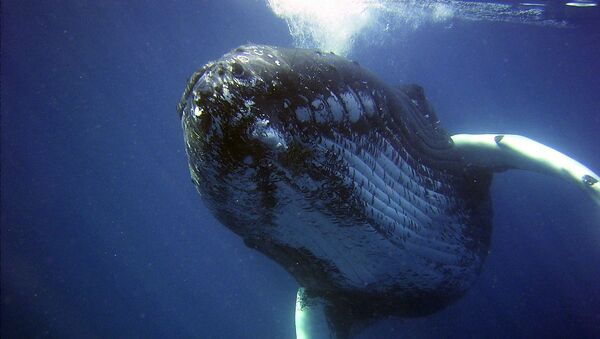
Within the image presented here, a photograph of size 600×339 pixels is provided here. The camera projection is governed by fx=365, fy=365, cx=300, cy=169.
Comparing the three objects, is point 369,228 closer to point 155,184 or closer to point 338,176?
point 338,176

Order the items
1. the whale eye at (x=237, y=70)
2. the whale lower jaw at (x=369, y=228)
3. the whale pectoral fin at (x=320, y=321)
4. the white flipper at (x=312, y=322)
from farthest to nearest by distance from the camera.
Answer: the white flipper at (x=312, y=322), the whale pectoral fin at (x=320, y=321), the whale lower jaw at (x=369, y=228), the whale eye at (x=237, y=70)

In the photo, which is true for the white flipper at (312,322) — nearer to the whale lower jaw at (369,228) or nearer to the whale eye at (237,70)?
the whale lower jaw at (369,228)

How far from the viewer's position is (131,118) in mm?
50125

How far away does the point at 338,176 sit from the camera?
2.31 m

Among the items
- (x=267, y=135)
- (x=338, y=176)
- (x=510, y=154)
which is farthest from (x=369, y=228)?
(x=510, y=154)

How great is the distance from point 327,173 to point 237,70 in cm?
83

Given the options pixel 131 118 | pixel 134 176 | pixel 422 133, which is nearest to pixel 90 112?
pixel 131 118

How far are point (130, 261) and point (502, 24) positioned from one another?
75.9 meters

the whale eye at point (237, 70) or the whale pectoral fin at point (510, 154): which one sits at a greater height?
the whale pectoral fin at point (510, 154)

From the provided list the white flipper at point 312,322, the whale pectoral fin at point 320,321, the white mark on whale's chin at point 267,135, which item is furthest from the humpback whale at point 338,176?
the white flipper at point 312,322

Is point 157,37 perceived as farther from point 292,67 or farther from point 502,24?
point 292,67

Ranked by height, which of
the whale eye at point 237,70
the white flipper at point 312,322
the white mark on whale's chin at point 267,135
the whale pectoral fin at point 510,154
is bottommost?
the white flipper at point 312,322

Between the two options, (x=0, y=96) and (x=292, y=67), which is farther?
(x=0, y=96)

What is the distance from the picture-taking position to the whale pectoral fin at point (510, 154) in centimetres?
462
